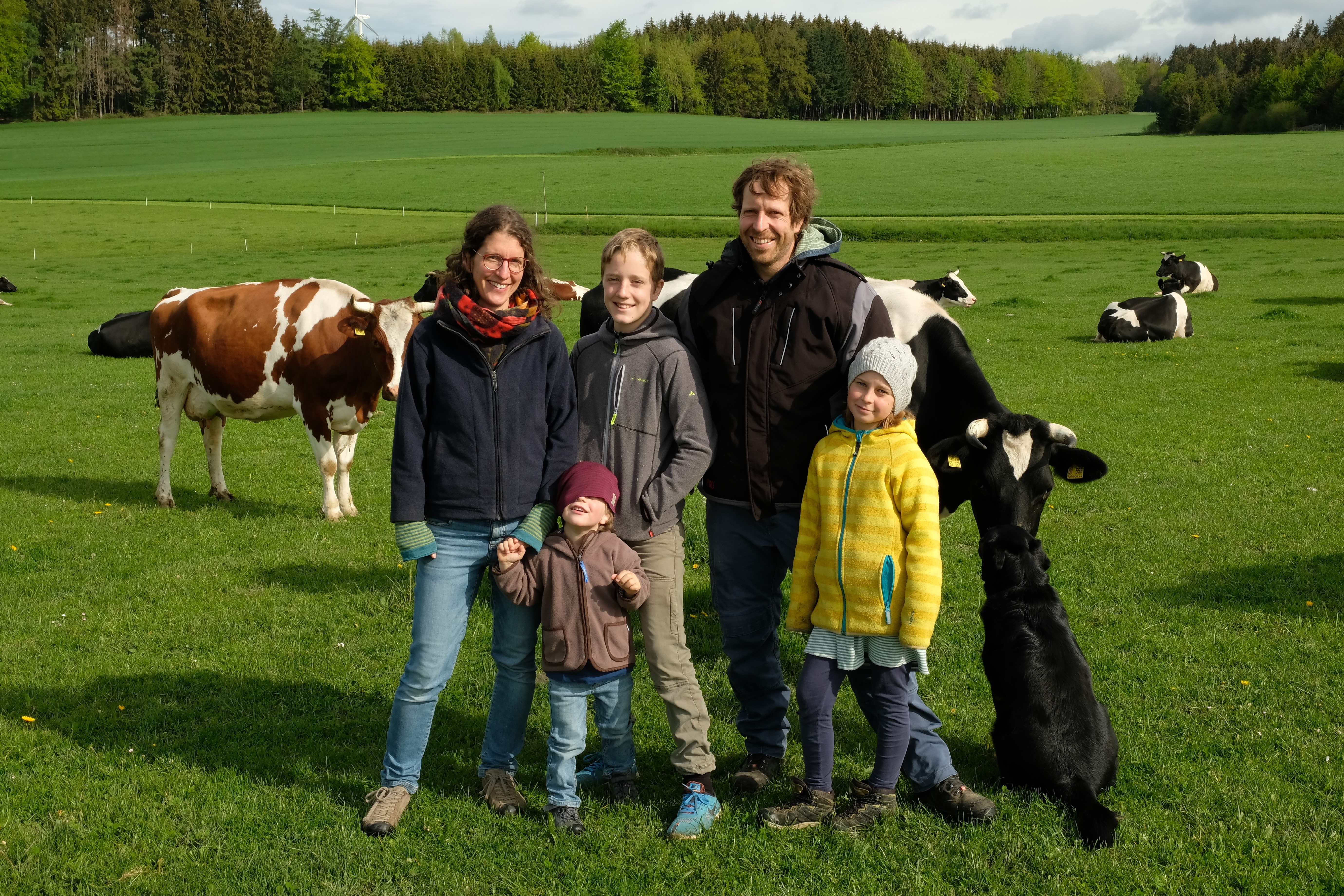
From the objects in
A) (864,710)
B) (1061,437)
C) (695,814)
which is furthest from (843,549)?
(1061,437)

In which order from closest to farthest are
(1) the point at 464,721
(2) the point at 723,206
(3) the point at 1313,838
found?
1. (3) the point at 1313,838
2. (1) the point at 464,721
3. (2) the point at 723,206

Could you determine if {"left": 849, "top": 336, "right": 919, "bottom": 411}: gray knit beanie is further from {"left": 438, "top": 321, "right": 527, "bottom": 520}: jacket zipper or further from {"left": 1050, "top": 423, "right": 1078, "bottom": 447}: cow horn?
{"left": 1050, "top": 423, "right": 1078, "bottom": 447}: cow horn

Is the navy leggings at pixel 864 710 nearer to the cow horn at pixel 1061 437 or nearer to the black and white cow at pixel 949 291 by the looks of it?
the cow horn at pixel 1061 437

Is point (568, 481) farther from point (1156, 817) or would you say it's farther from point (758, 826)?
point (1156, 817)

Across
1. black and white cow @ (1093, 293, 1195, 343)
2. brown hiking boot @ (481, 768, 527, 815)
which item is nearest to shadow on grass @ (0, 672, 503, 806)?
brown hiking boot @ (481, 768, 527, 815)

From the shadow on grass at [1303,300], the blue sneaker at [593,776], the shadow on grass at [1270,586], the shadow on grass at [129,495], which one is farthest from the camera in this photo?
the shadow on grass at [1303,300]

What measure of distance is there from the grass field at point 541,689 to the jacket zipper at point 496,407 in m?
1.42

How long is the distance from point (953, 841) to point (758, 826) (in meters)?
0.83

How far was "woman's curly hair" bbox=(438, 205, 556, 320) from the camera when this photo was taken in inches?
179

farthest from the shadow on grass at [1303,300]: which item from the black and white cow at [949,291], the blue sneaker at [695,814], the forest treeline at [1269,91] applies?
the forest treeline at [1269,91]

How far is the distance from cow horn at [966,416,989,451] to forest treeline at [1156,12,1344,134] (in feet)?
312

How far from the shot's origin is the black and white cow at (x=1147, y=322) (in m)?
19.4

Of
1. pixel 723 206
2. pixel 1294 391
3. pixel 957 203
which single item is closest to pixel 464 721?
pixel 1294 391

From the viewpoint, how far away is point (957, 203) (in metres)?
53.0
